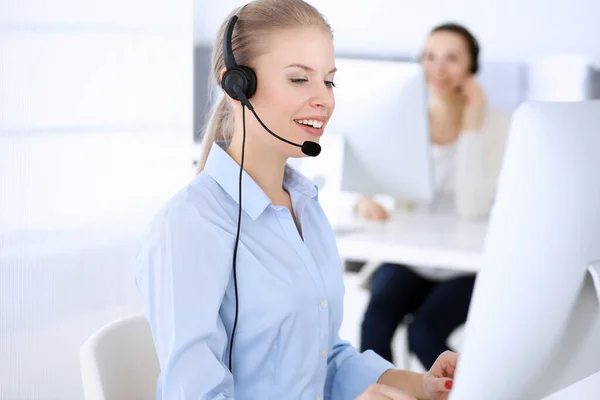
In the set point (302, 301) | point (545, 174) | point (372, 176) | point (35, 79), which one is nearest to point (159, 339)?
point (302, 301)

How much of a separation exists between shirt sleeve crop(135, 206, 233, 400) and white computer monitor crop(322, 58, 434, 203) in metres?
1.22

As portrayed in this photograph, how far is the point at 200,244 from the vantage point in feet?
3.46

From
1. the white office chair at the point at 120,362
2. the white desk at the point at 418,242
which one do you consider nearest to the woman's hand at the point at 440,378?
the white office chair at the point at 120,362

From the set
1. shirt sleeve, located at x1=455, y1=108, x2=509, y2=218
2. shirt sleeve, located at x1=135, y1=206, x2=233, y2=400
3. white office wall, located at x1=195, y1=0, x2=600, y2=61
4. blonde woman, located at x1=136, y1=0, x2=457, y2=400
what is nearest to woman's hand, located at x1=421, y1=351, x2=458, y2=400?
blonde woman, located at x1=136, y1=0, x2=457, y2=400

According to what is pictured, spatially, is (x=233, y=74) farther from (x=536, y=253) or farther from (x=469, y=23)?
(x=469, y=23)

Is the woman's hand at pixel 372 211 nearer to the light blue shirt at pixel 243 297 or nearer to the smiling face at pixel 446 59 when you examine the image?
the smiling face at pixel 446 59

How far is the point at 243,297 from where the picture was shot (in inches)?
42.7

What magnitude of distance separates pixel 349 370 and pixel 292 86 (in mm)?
444

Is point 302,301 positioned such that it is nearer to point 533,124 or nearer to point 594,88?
point 533,124

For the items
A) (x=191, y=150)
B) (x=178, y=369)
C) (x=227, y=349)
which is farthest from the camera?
(x=191, y=150)

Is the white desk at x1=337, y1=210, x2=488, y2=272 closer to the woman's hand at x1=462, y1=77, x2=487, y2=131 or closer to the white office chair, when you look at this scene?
the woman's hand at x1=462, y1=77, x2=487, y2=131

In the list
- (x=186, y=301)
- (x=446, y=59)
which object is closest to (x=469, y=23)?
(x=446, y=59)

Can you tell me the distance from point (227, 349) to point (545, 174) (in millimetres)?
564

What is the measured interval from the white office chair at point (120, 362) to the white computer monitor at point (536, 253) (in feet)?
1.88
